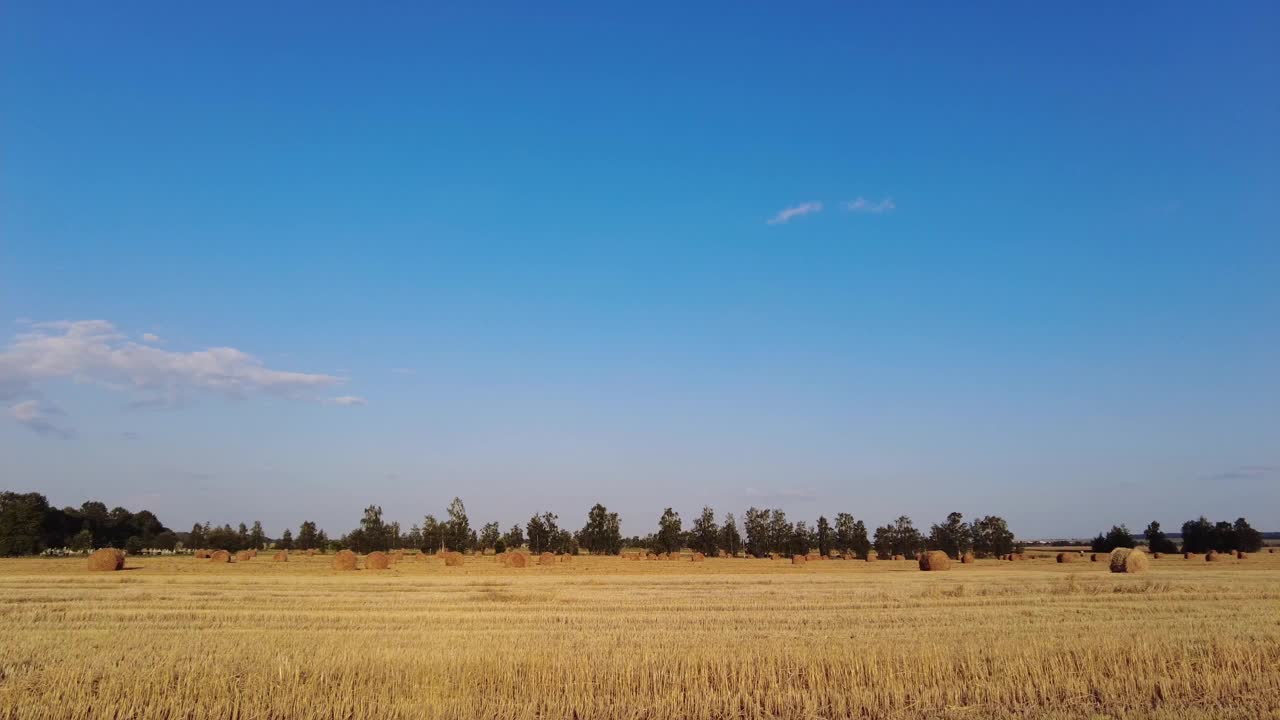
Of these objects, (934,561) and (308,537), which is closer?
(934,561)

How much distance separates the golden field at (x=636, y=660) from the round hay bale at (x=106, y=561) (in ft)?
73.6

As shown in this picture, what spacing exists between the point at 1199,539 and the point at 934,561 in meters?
63.5

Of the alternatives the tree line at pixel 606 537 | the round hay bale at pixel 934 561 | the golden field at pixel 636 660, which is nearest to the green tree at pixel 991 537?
the tree line at pixel 606 537

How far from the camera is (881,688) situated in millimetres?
10984

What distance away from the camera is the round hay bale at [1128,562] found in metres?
39.5

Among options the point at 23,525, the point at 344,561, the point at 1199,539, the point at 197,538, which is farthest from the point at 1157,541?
the point at 197,538

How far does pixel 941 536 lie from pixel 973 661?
A: 117 m

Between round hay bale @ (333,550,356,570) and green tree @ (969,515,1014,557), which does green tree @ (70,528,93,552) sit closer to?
round hay bale @ (333,550,356,570)

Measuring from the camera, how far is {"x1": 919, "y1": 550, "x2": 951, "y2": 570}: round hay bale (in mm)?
47781

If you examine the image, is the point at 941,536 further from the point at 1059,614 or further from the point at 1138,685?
the point at 1138,685

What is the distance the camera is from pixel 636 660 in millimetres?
12008

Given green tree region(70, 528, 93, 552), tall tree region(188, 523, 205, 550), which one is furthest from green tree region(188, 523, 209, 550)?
green tree region(70, 528, 93, 552)

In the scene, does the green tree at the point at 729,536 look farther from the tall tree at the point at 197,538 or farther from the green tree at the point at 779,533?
the tall tree at the point at 197,538

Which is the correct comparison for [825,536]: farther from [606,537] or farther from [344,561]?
[344,561]
